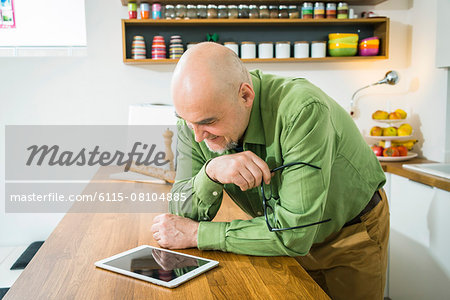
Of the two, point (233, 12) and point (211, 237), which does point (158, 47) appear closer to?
point (233, 12)

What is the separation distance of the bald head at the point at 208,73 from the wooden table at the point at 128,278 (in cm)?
43

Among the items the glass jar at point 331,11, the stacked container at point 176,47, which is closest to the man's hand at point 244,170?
the stacked container at point 176,47

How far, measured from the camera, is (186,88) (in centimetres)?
109

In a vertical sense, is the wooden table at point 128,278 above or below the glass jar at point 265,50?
below

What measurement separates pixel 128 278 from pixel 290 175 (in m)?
0.45

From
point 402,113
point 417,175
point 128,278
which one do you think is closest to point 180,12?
point 402,113

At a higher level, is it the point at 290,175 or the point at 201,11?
the point at 201,11

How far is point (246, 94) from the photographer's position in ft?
3.91

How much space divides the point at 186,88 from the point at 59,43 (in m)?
2.44

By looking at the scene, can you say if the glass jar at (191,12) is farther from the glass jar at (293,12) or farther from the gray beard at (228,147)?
the gray beard at (228,147)

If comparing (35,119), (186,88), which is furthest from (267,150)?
(35,119)

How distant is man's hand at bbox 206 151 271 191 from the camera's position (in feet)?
3.84

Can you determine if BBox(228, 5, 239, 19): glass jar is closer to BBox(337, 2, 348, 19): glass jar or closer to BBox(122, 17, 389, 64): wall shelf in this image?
BBox(122, 17, 389, 64): wall shelf

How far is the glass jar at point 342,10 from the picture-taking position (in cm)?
303
